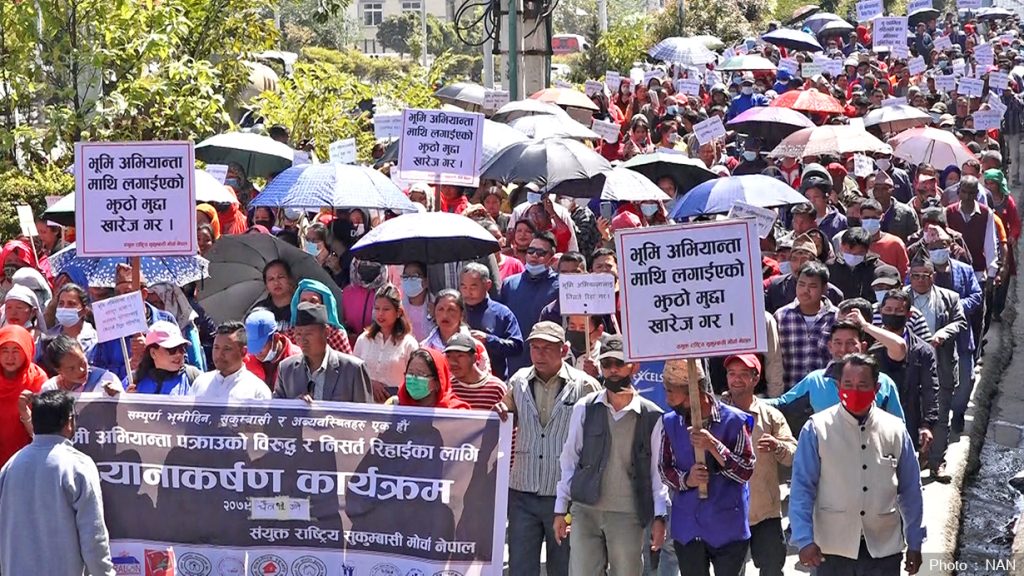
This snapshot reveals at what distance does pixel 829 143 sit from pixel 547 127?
301 cm

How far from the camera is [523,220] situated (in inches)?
511

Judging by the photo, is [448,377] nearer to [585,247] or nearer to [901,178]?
[585,247]

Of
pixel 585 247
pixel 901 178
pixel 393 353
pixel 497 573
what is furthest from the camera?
pixel 901 178

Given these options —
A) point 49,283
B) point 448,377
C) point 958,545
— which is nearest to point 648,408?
point 448,377

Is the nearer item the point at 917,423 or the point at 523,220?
the point at 917,423

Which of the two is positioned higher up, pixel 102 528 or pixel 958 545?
pixel 102 528

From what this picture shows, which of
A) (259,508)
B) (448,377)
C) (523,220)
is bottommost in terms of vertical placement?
(259,508)

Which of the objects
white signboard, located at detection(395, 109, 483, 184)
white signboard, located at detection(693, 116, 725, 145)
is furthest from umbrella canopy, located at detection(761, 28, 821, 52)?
white signboard, located at detection(395, 109, 483, 184)

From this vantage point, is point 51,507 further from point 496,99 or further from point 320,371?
point 496,99

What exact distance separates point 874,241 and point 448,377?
5.55m

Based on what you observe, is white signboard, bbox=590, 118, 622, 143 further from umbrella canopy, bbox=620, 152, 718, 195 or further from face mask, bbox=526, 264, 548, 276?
face mask, bbox=526, 264, 548, 276

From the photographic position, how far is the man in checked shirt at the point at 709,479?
805 cm

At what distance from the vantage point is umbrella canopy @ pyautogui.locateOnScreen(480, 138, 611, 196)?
44.6ft

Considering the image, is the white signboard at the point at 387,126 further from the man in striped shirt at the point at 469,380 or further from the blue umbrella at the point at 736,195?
the man in striped shirt at the point at 469,380
